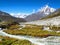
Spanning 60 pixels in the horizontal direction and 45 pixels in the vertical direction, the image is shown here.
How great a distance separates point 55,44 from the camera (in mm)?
52188

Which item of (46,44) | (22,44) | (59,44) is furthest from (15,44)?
(59,44)

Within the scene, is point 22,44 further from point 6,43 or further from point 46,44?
point 46,44

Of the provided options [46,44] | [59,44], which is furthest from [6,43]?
[59,44]

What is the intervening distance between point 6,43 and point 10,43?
3.63 feet

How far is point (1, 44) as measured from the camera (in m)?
44.9

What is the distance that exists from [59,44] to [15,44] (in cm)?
1341

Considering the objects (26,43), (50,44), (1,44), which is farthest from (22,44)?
(50,44)

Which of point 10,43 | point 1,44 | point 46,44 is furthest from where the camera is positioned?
point 46,44

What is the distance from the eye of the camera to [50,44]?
52.1 m

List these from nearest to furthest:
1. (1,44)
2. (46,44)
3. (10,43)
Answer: (1,44) < (10,43) < (46,44)

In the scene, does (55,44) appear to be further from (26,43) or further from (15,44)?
(15,44)

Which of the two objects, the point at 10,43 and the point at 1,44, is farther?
the point at 10,43

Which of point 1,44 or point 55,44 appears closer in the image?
point 1,44

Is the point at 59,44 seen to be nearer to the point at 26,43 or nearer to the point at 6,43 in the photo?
the point at 26,43
